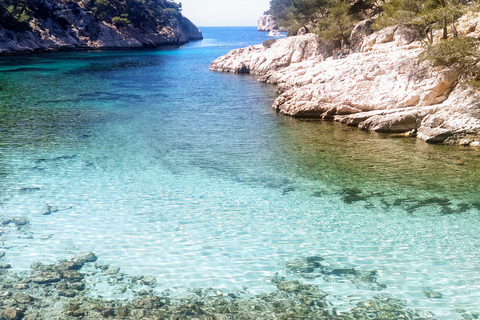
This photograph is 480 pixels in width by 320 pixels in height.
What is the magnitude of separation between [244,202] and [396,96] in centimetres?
1538

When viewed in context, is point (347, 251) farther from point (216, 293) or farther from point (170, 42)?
point (170, 42)

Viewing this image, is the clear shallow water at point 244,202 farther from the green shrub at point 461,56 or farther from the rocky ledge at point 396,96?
the green shrub at point 461,56

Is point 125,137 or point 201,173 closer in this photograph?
point 201,173

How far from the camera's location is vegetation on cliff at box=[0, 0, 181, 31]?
79.0m

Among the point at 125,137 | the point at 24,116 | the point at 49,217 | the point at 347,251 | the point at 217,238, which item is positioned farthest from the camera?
the point at 24,116

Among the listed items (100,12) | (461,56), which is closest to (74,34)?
(100,12)

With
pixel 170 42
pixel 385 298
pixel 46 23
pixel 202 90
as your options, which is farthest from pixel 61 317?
pixel 170 42

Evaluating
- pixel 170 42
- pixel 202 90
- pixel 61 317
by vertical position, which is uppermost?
pixel 170 42

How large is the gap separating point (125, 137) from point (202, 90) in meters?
18.9

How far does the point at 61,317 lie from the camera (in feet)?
28.3

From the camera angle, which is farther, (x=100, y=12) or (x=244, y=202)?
(x=100, y=12)

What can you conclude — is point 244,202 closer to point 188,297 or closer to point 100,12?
point 188,297

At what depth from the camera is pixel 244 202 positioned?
14.8m

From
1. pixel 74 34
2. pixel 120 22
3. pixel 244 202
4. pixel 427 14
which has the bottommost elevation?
pixel 244 202
